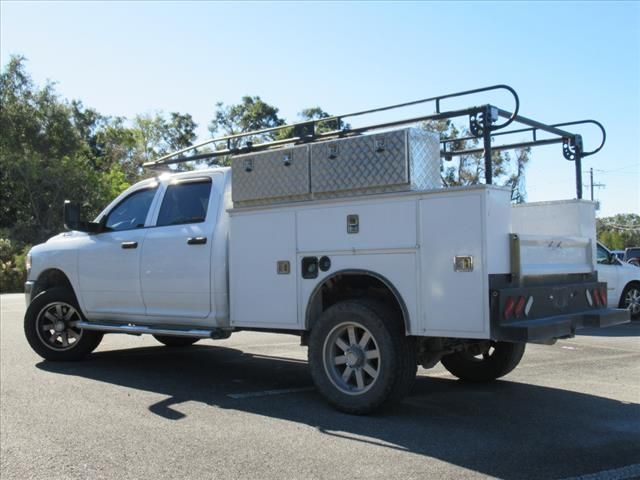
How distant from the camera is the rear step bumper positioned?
4891 millimetres

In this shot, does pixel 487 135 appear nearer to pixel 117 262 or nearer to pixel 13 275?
pixel 117 262

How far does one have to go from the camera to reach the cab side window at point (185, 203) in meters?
7.11

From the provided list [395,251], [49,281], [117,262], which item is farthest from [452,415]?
[49,281]

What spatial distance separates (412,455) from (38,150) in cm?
4046

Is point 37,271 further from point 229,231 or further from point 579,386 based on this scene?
point 579,386

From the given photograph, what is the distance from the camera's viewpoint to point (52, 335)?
27.3 feet

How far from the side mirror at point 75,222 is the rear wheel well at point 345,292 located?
3.40 metres

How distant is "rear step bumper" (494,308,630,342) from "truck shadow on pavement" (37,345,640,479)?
0.74 meters

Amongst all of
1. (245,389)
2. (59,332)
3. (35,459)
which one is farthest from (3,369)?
(35,459)

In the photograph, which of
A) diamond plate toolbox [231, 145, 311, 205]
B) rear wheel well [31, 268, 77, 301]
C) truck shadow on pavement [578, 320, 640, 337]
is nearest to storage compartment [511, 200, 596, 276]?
diamond plate toolbox [231, 145, 311, 205]

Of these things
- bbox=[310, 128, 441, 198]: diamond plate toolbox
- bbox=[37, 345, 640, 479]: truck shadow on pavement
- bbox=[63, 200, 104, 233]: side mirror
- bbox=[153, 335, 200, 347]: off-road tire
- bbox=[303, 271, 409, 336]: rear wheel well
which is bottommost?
bbox=[37, 345, 640, 479]: truck shadow on pavement

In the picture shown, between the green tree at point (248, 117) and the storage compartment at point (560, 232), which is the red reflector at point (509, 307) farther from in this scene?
the green tree at point (248, 117)

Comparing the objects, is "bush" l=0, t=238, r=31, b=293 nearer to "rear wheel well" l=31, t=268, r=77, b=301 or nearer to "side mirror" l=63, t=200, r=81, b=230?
"rear wheel well" l=31, t=268, r=77, b=301

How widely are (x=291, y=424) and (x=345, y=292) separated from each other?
52.2 inches
